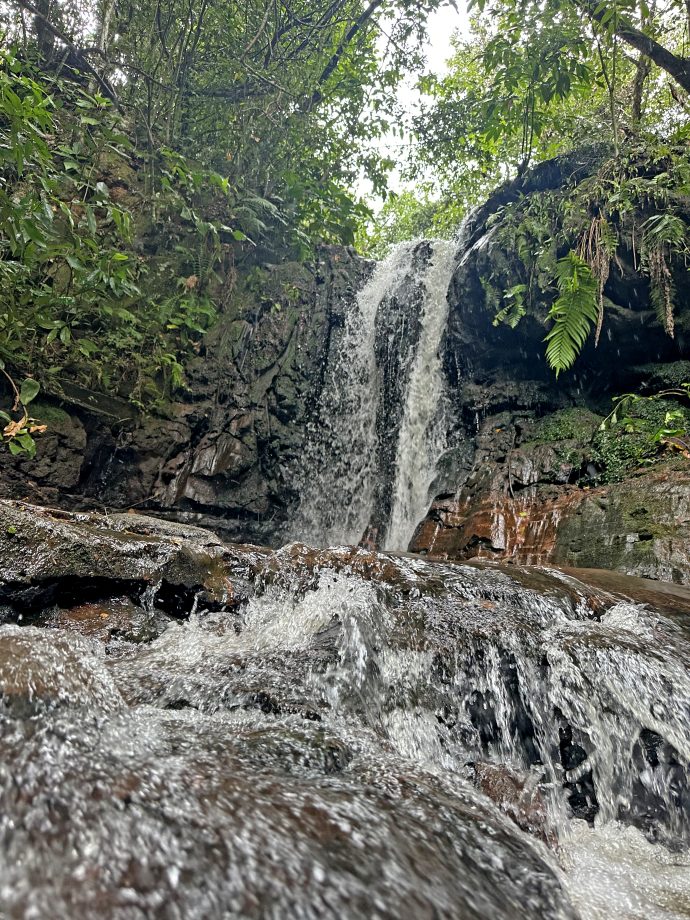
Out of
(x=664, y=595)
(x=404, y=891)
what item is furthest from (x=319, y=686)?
(x=664, y=595)

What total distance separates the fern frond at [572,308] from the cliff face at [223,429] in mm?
3677

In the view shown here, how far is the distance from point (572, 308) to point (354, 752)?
5801mm

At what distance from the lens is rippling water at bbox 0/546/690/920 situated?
105 centimetres

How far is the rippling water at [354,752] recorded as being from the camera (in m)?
1.05

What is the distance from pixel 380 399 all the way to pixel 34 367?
4.71 m

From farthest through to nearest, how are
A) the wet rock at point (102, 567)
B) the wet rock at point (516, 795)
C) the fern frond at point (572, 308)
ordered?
the fern frond at point (572, 308), the wet rock at point (102, 567), the wet rock at point (516, 795)

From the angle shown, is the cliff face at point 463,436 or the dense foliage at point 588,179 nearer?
the dense foliage at point 588,179

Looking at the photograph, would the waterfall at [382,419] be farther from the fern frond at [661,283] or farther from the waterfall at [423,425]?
the fern frond at [661,283]

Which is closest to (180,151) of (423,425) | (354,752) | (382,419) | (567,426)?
(382,419)

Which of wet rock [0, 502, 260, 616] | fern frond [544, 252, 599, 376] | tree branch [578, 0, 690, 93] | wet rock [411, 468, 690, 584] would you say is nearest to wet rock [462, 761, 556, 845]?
wet rock [0, 502, 260, 616]

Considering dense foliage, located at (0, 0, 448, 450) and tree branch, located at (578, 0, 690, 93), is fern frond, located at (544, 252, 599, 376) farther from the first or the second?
dense foliage, located at (0, 0, 448, 450)

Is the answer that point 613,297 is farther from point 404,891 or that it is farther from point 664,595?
point 404,891

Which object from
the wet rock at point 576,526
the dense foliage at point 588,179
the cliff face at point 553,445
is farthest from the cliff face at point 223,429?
the dense foliage at point 588,179

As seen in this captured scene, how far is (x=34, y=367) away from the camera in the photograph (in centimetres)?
592
